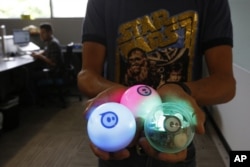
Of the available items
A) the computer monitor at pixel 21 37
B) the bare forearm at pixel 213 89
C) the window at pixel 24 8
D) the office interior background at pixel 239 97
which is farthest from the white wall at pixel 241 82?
the window at pixel 24 8

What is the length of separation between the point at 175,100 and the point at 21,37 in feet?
16.2

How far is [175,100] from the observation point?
1.76 feet

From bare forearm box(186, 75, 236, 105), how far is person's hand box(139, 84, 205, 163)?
0.07 meters

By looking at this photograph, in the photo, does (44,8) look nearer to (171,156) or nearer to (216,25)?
(216,25)

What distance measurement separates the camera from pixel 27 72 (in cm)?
465

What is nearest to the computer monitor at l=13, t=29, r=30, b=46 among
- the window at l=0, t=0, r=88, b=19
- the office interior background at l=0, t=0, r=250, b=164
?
the window at l=0, t=0, r=88, b=19

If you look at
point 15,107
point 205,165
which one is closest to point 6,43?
point 15,107

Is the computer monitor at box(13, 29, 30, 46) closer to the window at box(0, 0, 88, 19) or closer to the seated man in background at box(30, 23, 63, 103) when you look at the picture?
the seated man in background at box(30, 23, 63, 103)

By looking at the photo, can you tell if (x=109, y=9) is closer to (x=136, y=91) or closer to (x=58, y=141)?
(x=136, y=91)

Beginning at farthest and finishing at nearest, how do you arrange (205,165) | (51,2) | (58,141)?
(51,2), (58,141), (205,165)

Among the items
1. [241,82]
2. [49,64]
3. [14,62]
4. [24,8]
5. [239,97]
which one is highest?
[24,8]

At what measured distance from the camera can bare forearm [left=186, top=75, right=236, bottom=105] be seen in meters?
0.63

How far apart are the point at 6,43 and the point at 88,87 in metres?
4.45

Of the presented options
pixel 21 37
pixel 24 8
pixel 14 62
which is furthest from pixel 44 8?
pixel 14 62
